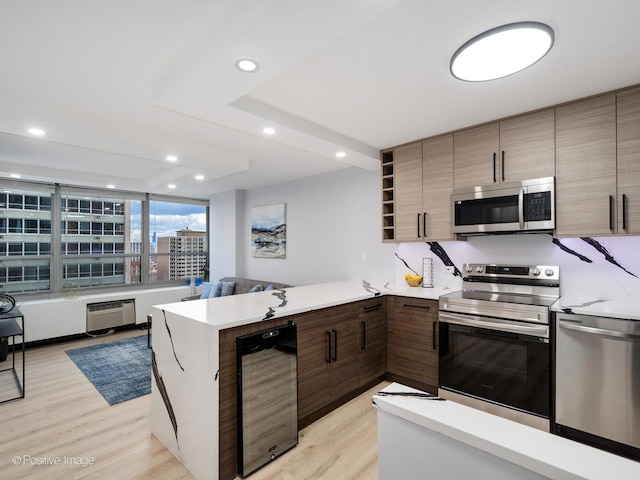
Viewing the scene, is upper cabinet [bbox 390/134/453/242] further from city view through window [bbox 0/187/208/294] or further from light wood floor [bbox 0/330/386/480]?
city view through window [bbox 0/187/208/294]

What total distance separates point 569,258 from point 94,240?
6413 mm

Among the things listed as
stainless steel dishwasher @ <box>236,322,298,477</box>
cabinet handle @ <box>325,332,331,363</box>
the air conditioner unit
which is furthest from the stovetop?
the air conditioner unit

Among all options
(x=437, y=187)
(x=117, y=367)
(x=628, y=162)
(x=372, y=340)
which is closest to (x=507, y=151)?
(x=437, y=187)

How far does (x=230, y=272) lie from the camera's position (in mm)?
5867

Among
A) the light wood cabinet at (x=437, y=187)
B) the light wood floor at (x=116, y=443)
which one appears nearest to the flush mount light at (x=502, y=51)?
the light wood cabinet at (x=437, y=187)

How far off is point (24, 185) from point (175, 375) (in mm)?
4434

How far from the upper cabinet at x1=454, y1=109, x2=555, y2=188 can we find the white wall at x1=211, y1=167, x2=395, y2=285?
44.3 inches

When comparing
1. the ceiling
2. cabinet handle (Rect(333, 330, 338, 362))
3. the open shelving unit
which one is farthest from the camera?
the open shelving unit

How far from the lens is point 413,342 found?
3.04 m

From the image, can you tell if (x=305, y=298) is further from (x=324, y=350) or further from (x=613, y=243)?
(x=613, y=243)

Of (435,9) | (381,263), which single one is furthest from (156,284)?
(435,9)

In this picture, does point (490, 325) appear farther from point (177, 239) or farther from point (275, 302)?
point (177, 239)

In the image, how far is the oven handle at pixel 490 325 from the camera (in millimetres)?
2326

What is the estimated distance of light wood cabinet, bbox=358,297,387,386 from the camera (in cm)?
297
